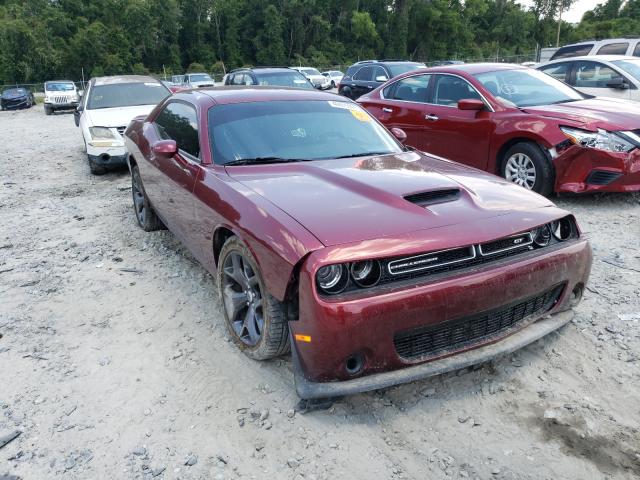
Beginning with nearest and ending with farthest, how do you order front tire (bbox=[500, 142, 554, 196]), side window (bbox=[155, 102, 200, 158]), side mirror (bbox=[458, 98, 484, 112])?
1. side window (bbox=[155, 102, 200, 158])
2. front tire (bbox=[500, 142, 554, 196])
3. side mirror (bbox=[458, 98, 484, 112])

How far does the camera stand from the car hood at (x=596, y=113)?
19.0 feet

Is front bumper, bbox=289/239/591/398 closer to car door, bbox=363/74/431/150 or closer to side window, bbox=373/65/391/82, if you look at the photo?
car door, bbox=363/74/431/150

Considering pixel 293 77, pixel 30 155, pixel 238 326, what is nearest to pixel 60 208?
pixel 238 326

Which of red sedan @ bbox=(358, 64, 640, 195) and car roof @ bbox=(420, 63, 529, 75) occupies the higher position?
car roof @ bbox=(420, 63, 529, 75)

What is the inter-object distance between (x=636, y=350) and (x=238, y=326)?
240cm

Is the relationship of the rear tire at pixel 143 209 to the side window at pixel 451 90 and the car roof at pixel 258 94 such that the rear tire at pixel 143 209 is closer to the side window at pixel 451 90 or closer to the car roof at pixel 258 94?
the car roof at pixel 258 94

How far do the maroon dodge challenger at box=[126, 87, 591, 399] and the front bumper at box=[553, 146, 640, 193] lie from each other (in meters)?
2.45

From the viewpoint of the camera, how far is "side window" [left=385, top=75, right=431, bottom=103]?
740 cm

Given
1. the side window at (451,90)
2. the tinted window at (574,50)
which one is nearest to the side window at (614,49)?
the tinted window at (574,50)

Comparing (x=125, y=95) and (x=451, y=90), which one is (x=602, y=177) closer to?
(x=451, y=90)

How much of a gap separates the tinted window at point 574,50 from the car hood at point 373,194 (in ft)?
32.7

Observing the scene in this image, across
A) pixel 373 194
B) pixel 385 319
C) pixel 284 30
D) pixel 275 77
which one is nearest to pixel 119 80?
pixel 275 77

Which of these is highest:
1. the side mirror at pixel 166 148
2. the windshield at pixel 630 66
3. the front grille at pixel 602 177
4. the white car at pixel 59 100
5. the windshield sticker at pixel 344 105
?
the windshield sticker at pixel 344 105

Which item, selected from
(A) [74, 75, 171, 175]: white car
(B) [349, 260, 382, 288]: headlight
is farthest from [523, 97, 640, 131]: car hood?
(A) [74, 75, 171, 175]: white car
